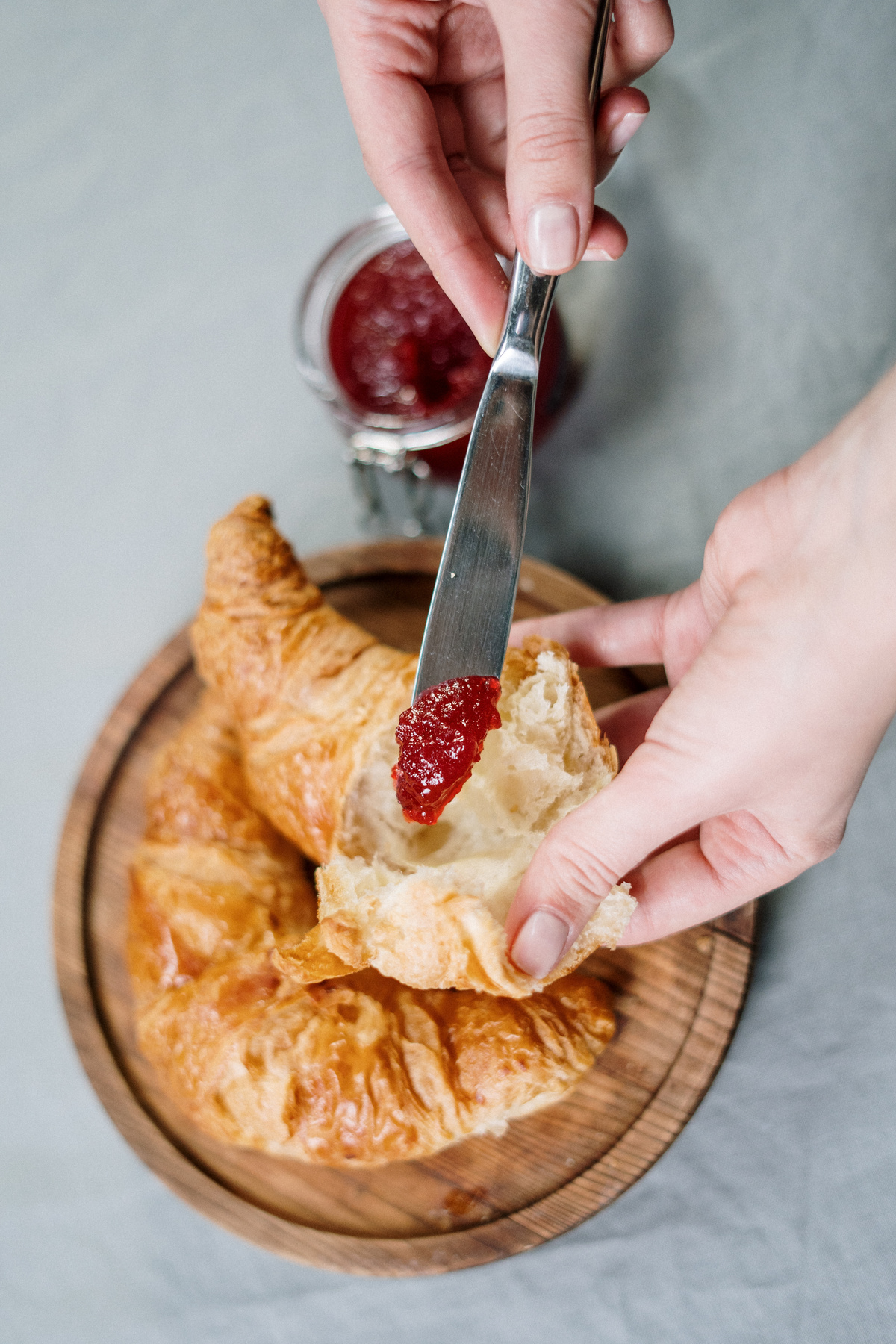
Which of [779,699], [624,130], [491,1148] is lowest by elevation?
[491,1148]

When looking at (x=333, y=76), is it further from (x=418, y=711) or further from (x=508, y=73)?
(x=418, y=711)

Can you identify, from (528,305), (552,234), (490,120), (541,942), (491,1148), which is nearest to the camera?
(541,942)

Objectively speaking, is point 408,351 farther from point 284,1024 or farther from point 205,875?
point 284,1024

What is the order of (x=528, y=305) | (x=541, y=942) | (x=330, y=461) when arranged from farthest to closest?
(x=330, y=461) < (x=528, y=305) < (x=541, y=942)

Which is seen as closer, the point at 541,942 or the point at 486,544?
the point at 541,942

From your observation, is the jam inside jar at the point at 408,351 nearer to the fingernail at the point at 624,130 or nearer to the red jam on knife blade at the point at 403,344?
the red jam on knife blade at the point at 403,344

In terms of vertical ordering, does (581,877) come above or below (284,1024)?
above

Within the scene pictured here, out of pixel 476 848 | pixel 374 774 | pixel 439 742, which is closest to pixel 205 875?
pixel 374 774
